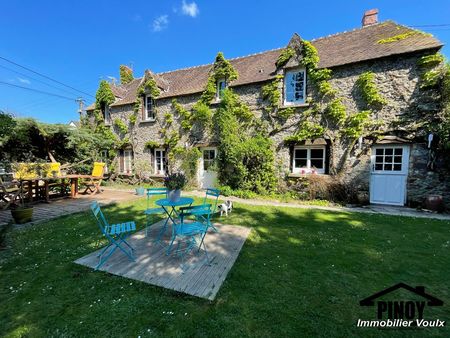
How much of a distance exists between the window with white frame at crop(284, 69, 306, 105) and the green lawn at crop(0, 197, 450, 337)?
7099 mm

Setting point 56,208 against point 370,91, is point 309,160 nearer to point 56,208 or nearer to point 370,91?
point 370,91

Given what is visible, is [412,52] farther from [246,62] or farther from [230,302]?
[230,302]

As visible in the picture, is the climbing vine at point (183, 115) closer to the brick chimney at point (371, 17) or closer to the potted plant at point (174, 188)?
the potted plant at point (174, 188)

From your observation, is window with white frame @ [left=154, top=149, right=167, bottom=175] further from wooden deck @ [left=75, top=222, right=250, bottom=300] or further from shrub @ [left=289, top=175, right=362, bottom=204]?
wooden deck @ [left=75, top=222, right=250, bottom=300]

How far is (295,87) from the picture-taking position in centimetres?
1032

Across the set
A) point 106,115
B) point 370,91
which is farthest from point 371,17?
point 106,115

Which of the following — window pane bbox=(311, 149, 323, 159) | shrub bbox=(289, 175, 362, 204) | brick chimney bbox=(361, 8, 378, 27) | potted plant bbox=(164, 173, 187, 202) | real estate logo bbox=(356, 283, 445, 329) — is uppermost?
brick chimney bbox=(361, 8, 378, 27)

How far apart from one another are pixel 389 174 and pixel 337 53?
5.96m

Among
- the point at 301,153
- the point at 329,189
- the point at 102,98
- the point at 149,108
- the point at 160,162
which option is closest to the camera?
the point at 329,189

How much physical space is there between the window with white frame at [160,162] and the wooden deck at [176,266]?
9.52 meters

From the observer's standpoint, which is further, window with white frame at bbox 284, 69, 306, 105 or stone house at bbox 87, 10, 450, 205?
window with white frame at bbox 284, 69, 306, 105

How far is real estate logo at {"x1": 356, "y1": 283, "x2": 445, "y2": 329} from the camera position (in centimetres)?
244

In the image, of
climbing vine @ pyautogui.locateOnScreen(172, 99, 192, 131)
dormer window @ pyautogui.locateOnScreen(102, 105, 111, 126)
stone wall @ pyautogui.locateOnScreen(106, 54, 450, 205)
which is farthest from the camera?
dormer window @ pyautogui.locateOnScreen(102, 105, 111, 126)

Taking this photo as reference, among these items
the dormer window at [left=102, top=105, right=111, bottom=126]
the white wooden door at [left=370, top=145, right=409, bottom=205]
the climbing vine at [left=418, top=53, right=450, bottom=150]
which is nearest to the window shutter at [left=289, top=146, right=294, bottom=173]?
the white wooden door at [left=370, top=145, right=409, bottom=205]
